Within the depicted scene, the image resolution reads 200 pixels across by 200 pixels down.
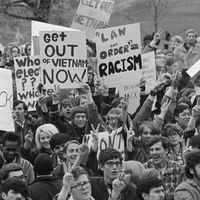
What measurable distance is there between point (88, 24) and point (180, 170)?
25.5 ft

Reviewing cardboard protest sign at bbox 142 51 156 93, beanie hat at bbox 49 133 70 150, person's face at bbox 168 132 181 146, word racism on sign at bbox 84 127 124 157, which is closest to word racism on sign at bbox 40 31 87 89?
cardboard protest sign at bbox 142 51 156 93

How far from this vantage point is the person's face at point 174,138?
37.9 ft

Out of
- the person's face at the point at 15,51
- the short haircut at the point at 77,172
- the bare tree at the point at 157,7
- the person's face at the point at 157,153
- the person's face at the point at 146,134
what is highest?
the bare tree at the point at 157,7

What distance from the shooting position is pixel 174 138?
11.6 m

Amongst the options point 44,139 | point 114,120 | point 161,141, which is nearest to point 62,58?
point 114,120

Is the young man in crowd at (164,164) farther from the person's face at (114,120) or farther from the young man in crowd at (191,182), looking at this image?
the person's face at (114,120)

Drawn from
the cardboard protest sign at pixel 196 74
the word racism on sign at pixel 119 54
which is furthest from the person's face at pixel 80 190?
the word racism on sign at pixel 119 54

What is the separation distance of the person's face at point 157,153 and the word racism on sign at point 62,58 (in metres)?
3.12

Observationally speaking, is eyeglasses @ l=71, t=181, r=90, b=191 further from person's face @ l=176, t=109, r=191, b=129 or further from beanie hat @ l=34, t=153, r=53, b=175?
person's face @ l=176, t=109, r=191, b=129

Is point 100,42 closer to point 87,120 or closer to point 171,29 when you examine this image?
point 87,120

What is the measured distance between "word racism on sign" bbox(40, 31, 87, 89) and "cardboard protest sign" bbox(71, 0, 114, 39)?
3.85m

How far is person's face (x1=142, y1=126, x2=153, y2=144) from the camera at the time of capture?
11805 millimetres

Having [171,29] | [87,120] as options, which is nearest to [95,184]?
[87,120]

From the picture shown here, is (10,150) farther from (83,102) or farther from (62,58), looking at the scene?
(83,102)
